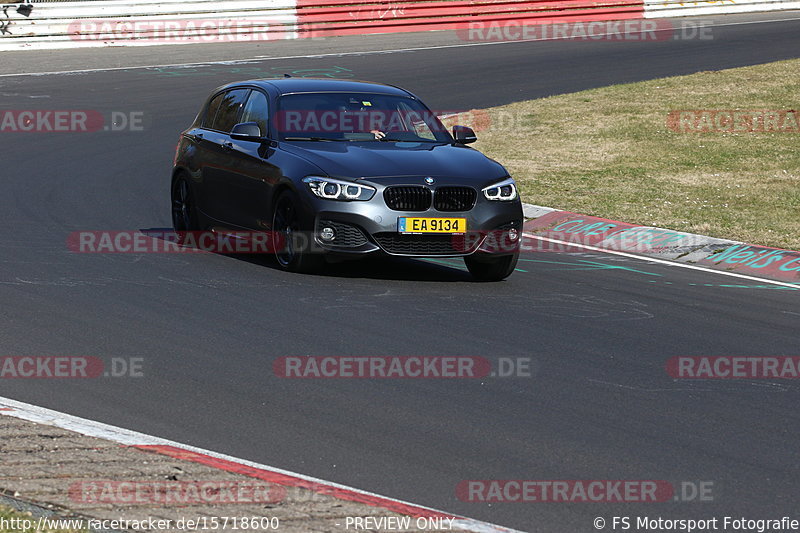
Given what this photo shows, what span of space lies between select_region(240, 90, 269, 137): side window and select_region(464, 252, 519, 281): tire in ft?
7.30

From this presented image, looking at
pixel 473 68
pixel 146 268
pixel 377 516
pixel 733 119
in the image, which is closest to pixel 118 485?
pixel 377 516

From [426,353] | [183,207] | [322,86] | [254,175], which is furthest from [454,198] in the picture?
[183,207]

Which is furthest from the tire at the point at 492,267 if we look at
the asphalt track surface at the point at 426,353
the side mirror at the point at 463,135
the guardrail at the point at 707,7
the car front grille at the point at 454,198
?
the guardrail at the point at 707,7

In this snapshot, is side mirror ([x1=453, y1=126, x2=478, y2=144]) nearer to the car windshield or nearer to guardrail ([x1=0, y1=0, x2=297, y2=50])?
the car windshield

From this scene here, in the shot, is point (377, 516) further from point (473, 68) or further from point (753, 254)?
point (473, 68)

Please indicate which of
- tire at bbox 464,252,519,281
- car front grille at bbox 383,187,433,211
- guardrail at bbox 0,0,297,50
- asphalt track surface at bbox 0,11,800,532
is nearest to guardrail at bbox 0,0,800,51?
guardrail at bbox 0,0,297,50

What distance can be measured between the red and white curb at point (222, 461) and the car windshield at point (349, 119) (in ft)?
17.3

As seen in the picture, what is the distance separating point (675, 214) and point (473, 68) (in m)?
14.4

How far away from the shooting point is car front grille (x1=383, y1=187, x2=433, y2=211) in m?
10.8

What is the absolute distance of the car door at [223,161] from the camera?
40.1ft

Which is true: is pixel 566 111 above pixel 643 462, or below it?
above

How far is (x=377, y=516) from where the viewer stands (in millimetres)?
5352

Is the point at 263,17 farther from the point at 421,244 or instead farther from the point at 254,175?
the point at 421,244

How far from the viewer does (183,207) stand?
43.3 ft
